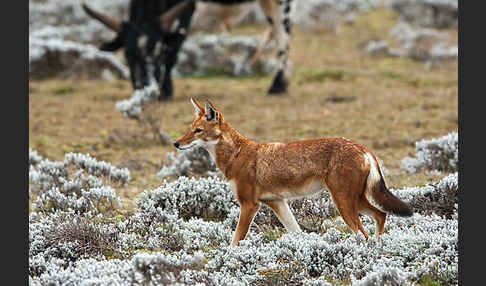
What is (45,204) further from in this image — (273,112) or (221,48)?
(221,48)

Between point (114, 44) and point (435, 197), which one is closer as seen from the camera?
point (435, 197)

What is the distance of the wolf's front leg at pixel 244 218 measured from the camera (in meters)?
5.92

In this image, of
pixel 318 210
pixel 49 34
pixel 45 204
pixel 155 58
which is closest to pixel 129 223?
pixel 45 204

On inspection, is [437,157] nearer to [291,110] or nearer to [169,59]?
[291,110]

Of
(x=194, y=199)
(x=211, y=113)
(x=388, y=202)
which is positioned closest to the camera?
(x=388, y=202)

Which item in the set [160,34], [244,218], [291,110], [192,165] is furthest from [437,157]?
[160,34]

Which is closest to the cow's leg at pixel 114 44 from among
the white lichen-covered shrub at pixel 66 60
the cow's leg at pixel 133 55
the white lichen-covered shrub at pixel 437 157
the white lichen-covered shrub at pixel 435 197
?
the cow's leg at pixel 133 55

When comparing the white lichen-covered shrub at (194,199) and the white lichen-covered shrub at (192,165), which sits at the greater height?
the white lichen-covered shrub at (194,199)

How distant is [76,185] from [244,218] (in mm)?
3164

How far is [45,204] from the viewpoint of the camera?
7.84 meters

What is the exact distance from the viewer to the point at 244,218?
5.93 meters

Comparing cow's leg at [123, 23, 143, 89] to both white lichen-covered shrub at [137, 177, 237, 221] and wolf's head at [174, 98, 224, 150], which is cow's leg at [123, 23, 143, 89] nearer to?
white lichen-covered shrub at [137, 177, 237, 221]

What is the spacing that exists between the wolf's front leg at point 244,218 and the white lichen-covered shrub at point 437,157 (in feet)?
13.9

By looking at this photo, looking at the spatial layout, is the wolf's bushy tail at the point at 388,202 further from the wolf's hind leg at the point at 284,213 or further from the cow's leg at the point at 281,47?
the cow's leg at the point at 281,47
